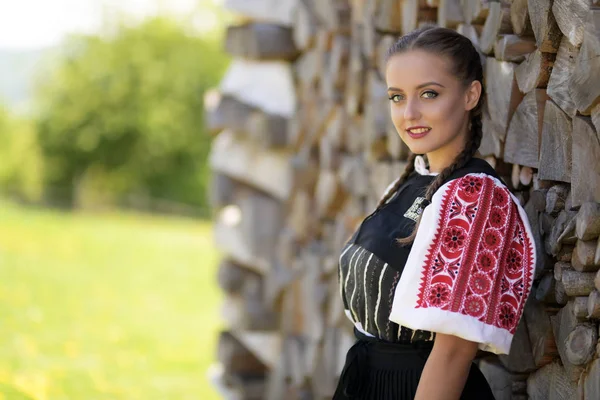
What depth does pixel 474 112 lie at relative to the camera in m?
1.83

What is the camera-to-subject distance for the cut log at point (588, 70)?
1.49 meters

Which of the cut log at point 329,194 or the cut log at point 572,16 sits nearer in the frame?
the cut log at point 572,16

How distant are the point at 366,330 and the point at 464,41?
2.01ft

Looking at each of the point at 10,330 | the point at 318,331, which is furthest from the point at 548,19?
the point at 10,330

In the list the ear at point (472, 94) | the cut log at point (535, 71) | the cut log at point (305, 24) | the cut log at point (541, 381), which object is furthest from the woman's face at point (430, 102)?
the cut log at point (305, 24)

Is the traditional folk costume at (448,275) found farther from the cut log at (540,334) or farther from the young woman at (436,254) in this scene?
the cut log at (540,334)

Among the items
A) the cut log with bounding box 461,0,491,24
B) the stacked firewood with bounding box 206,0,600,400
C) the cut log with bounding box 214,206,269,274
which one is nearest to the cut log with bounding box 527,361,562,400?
the stacked firewood with bounding box 206,0,600,400

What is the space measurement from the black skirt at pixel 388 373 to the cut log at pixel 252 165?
2.05m

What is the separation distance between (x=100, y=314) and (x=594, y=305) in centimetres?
647

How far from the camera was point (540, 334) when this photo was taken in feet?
6.05

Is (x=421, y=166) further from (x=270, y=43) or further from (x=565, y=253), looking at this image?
(x=270, y=43)

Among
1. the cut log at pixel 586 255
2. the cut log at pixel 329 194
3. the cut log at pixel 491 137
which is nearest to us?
the cut log at pixel 586 255

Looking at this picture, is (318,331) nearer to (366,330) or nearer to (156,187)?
(366,330)

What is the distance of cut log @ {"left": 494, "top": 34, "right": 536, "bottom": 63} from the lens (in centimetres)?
192
